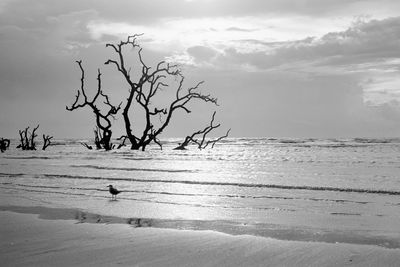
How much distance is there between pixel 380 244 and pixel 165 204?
4.25 meters

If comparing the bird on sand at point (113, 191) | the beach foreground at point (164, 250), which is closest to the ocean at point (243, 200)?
the bird on sand at point (113, 191)

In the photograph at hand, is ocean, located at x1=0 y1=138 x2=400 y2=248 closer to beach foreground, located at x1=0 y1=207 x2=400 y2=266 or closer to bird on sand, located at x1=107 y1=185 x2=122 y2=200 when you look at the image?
bird on sand, located at x1=107 y1=185 x2=122 y2=200

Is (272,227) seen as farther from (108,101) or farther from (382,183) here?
(108,101)

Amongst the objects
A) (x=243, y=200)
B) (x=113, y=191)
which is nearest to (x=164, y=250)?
(x=243, y=200)

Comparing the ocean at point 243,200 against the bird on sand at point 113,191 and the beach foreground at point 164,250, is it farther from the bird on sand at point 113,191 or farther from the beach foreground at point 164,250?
the beach foreground at point 164,250

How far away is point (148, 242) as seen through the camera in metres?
5.00

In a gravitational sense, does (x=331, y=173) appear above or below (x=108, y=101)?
below

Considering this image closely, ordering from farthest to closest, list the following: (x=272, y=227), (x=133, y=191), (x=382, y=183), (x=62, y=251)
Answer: (x=382, y=183)
(x=133, y=191)
(x=272, y=227)
(x=62, y=251)

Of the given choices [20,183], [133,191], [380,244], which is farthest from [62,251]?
[20,183]

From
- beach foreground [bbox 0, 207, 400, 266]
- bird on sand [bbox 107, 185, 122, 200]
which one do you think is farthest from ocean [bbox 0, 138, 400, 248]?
beach foreground [bbox 0, 207, 400, 266]

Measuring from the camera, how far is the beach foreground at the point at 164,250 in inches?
166

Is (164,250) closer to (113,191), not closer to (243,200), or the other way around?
(243,200)

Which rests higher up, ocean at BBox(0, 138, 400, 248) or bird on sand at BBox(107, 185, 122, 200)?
bird on sand at BBox(107, 185, 122, 200)

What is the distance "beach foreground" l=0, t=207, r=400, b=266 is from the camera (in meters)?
4.21
